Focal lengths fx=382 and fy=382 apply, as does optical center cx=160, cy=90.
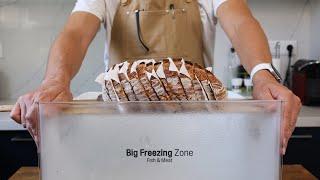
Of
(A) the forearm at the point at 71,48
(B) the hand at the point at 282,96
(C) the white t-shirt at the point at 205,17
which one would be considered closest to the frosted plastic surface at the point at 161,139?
(B) the hand at the point at 282,96

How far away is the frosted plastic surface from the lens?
0.33 m

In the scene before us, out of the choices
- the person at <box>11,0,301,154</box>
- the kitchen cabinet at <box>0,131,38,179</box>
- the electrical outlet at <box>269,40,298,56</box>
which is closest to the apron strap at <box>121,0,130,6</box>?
the person at <box>11,0,301,154</box>

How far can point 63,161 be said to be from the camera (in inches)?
13.5

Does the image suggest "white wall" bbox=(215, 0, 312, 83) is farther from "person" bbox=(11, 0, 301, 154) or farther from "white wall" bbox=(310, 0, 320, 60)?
"person" bbox=(11, 0, 301, 154)

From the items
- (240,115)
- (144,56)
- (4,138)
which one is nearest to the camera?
(240,115)

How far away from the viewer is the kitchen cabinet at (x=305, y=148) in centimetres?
131

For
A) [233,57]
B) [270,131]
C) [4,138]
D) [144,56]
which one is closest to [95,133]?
[270,131]

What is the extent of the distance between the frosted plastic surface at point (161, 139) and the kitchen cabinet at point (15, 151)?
101cm

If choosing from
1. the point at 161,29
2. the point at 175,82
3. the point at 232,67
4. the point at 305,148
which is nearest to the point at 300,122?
the point at 305,148

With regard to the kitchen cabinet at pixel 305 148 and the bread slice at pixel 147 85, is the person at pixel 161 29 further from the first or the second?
the kitchen cabinet at pixel 305 148

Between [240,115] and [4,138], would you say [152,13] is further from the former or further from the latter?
[4,138]

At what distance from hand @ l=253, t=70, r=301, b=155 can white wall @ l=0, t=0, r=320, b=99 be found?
4.11ft

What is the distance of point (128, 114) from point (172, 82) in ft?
0.26

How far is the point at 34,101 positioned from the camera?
402 mm
